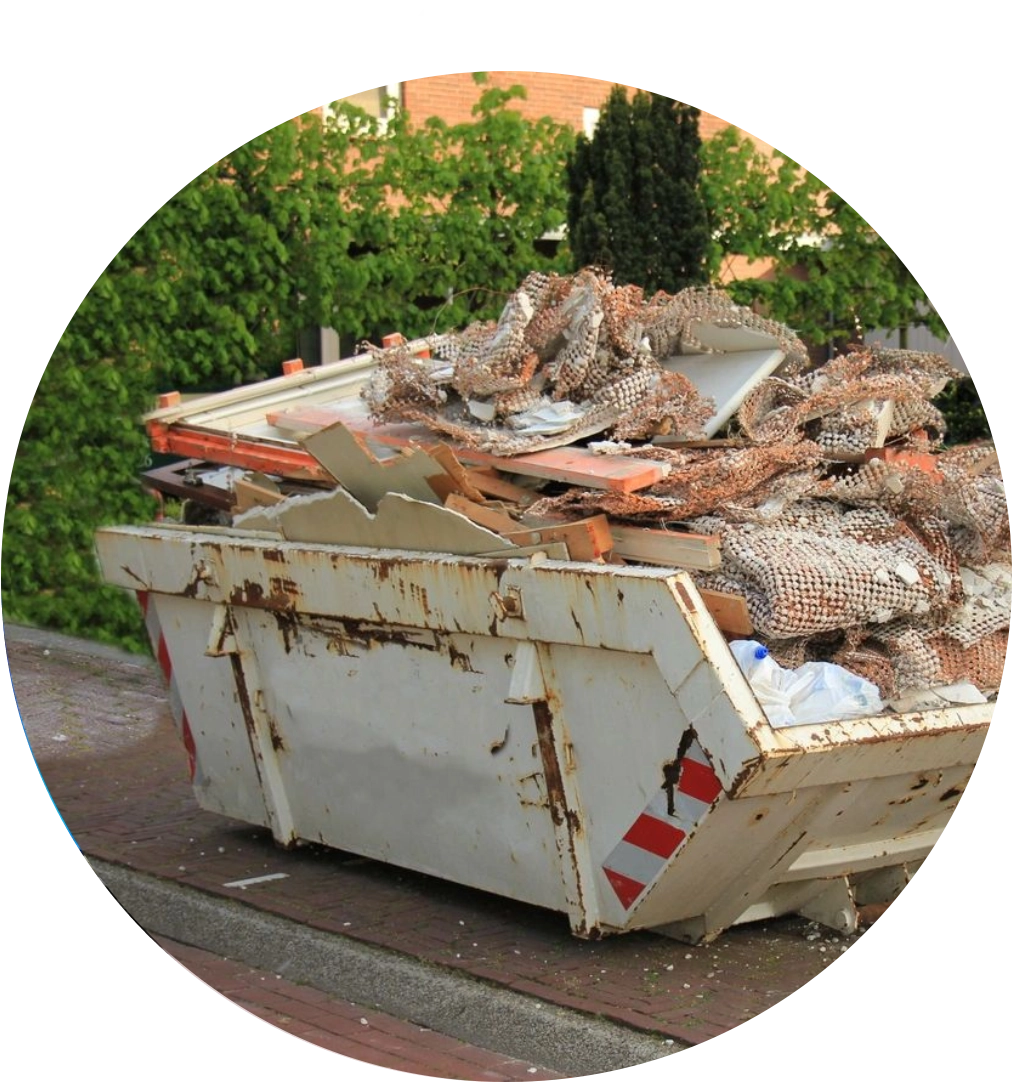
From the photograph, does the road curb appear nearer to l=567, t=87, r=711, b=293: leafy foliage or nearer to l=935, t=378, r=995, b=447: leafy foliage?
l=567, t=87, r=711, b=293: leafy foliage

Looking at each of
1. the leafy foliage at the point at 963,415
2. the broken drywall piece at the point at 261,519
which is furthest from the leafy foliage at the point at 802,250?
the broken drywall piece at the point at 261,519

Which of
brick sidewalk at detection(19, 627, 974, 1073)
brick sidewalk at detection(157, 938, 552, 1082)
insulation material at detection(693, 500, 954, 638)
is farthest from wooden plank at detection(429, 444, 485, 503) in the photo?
brick sidewalk at detection(157, 938, 552, 1082)

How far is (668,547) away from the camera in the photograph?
141 inches

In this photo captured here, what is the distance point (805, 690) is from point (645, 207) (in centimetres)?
238

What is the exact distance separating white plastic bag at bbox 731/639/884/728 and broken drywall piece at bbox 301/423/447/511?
2.97 ft

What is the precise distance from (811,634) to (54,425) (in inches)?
122

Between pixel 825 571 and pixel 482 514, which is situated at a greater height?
pixel 482 514

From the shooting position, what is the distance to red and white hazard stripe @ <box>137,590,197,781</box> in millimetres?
4656

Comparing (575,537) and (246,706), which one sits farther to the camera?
(246,706)

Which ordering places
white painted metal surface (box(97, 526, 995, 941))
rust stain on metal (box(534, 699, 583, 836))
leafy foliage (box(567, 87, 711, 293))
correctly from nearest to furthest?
white painted metal surface (box(97, 526, 995, 941)), rust stain on metal (box(534, 699, 583, 836)), leafy foliage (box(567, 87, 711, 293))

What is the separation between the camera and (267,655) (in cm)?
419

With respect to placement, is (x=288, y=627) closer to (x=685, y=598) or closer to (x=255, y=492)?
(x=255, y=492)

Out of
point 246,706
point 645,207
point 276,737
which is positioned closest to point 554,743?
point 276,737

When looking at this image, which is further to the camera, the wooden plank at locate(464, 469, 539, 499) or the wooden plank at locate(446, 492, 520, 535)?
the wooden plank at locate(464, 469, 539, 499)
